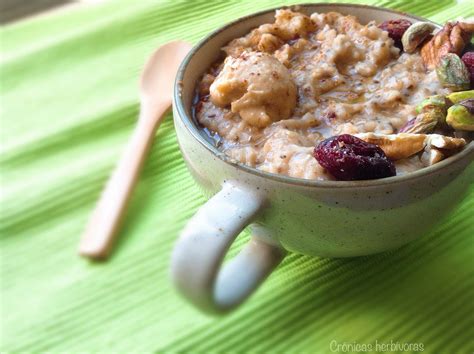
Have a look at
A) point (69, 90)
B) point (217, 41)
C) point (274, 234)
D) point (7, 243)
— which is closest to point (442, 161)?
point (274, 234)

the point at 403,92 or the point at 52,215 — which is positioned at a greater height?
the point at 403,92

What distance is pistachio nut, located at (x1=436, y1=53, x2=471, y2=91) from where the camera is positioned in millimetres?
714

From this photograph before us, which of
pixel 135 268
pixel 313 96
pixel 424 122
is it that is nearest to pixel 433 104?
pixel 424 122

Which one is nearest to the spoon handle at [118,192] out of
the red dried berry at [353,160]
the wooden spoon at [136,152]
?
the wooden spoon at [136,152]

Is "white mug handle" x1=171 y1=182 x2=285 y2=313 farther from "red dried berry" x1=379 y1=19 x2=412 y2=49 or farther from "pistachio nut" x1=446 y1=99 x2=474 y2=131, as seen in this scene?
"red dried berry" x1=379 y1=19 x2=412 y2=49

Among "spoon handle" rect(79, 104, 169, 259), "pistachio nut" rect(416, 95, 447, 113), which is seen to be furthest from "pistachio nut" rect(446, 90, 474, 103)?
"spoon handle" rect(79, 104, 169, 259)

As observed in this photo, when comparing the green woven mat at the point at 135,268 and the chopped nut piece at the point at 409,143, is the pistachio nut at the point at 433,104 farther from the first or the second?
the green woven mat at the point at 135,268

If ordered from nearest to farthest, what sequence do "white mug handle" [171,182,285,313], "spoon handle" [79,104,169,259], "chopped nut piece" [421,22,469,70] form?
1. "white mug handle" [171,182,285,313]
2. "chopped nut piece" [421,22,469,70]
3. "spoon handle" [79,104,169,259]

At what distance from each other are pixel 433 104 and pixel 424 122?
31mm

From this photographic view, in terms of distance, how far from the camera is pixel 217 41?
2.73 ft

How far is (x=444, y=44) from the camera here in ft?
2.49

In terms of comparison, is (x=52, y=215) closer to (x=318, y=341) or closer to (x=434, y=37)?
(x=318, y=341)

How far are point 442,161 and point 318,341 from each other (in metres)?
0.26

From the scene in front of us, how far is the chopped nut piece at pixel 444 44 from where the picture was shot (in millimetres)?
753
